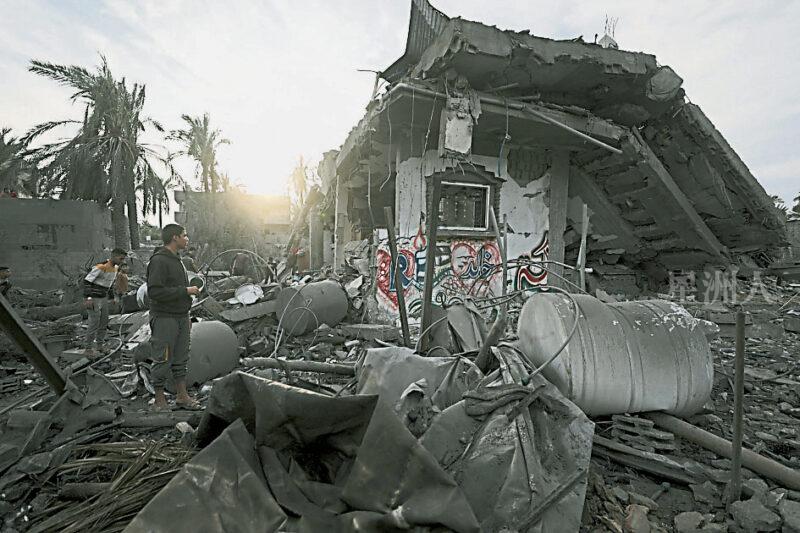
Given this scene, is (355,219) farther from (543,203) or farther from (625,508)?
(625,508)

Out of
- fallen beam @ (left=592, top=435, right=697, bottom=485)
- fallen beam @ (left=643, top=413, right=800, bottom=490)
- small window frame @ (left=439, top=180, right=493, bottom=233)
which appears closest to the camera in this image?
fallen beam @ (left=643, top=413, right=800, bottom=490)

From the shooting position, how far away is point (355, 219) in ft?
39.6

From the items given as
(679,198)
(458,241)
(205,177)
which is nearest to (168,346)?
(458,241)

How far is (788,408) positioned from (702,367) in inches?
58.8

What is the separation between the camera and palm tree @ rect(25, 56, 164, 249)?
627 inches

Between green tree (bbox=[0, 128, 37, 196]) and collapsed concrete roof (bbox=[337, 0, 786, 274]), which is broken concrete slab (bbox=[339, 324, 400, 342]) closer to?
collapsed concrete roof (bbox=[337, 0, 786, 274])

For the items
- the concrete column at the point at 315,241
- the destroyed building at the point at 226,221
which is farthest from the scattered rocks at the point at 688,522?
the destroyed building at the point at 226,221

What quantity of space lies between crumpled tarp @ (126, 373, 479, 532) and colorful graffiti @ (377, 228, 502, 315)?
6092 mm

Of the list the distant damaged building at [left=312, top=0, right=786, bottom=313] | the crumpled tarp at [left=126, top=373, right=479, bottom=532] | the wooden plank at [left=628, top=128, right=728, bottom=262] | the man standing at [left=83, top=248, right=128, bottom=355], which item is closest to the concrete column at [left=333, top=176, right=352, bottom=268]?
the distant damaged building at [left=312, top=0, right=786, bottom=313]

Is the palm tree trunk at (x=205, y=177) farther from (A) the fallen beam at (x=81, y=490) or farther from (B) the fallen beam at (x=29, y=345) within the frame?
(A) the fallen beam at (x=81, y=490)

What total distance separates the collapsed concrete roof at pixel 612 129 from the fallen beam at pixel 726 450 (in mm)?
5310

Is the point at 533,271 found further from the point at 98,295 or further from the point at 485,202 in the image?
the point at 98,295

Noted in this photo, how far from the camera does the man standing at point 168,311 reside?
14.5 ft

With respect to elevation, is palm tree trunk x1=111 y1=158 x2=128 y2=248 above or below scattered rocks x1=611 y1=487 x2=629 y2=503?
above
